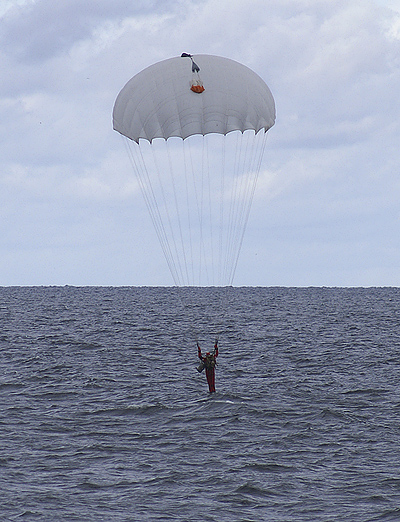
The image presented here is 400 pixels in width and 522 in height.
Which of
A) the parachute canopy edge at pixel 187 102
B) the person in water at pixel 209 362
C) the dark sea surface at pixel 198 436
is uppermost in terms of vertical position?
the parachute canopy edge at pixel 187 102

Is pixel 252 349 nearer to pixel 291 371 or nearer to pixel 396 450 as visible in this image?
pixel 291 371

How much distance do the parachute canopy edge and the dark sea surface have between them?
11.0m

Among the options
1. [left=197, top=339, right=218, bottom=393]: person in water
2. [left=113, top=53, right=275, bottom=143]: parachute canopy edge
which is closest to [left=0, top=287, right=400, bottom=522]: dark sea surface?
[left=197, top=339, right=218, bottom=393]: person in water

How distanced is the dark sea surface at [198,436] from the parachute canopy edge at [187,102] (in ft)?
36.0

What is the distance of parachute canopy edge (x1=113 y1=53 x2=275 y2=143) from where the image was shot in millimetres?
26578

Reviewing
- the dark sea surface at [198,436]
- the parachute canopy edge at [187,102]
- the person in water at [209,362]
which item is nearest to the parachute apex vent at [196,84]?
the parachute canopy edge at [187,102]

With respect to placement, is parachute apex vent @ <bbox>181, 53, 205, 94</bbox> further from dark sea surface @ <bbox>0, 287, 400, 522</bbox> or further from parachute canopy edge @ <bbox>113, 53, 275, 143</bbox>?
dark sea surface @ <bbox>0, 287, 400, 522</bbox>

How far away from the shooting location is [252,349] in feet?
152

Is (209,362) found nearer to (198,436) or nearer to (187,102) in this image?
(198,436)

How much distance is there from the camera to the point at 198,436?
23.0m

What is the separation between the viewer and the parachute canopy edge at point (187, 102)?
26.6 meters

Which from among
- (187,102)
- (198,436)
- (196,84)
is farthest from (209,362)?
(196,84)

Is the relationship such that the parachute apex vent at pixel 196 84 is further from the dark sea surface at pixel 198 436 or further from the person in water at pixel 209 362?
the dark sea surface at pixel 198 436

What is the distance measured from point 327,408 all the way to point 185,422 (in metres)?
5.81
